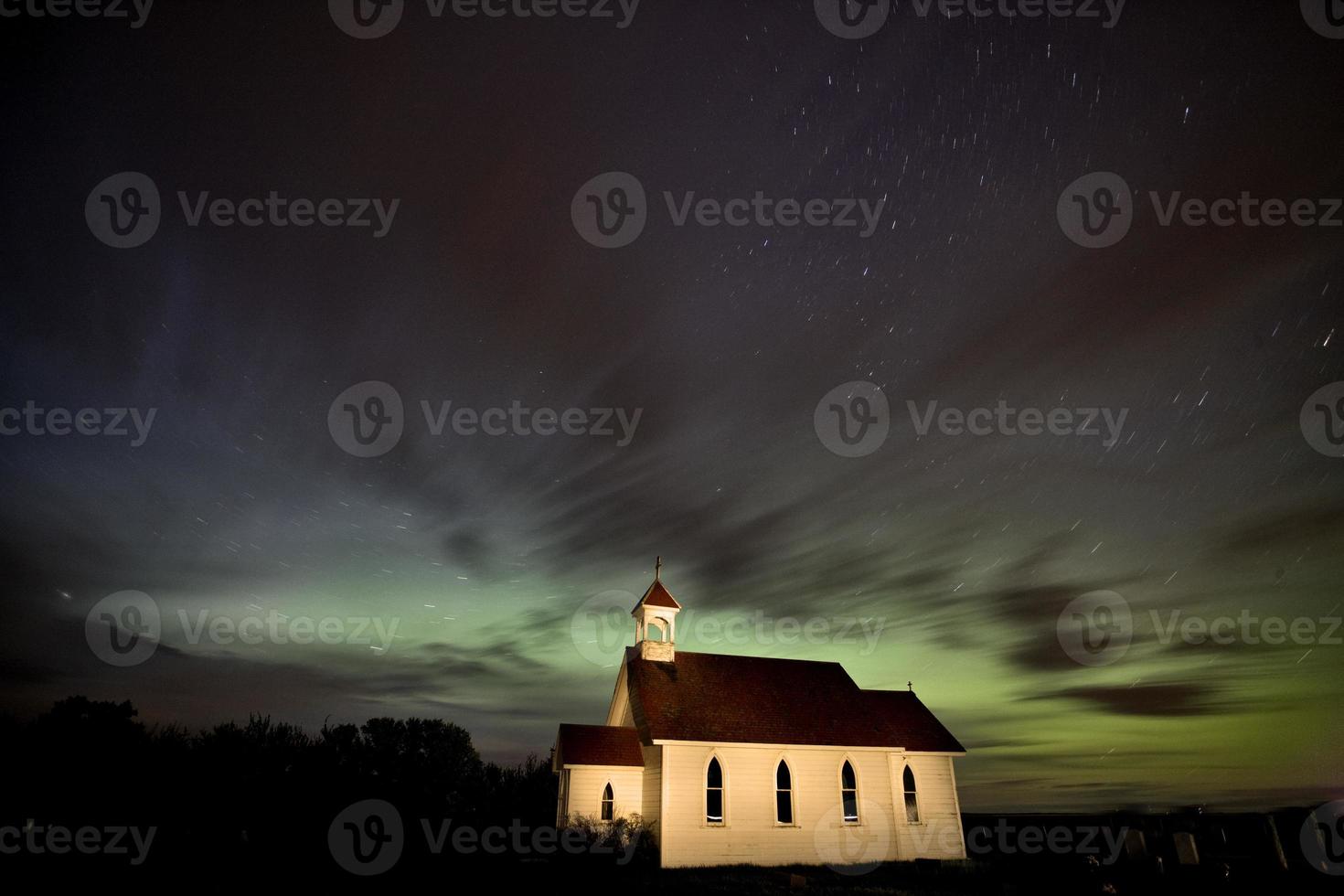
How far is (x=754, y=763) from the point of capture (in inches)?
1081

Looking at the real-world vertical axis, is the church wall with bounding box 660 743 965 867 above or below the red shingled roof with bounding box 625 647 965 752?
below

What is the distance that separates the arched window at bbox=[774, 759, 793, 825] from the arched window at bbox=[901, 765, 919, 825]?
18.8 feet

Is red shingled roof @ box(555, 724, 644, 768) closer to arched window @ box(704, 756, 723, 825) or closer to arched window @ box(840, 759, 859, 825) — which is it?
arched window @ box(704, 756, 723, 825)

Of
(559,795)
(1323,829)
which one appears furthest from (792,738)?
(1323,829)

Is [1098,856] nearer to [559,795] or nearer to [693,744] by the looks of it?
[693,744]

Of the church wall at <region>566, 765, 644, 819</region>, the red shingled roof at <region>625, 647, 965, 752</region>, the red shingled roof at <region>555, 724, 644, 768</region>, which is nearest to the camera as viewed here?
the church wall at <region>566, 765, 644, 819</region>

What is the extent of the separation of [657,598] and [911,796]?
14.3 metres

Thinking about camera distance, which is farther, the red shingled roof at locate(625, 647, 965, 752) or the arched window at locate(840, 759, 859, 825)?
the arched window at locate(840, 759, 859, 825)

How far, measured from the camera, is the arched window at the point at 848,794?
92.9ft

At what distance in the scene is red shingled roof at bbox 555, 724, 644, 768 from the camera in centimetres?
2589

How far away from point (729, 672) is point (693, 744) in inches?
217

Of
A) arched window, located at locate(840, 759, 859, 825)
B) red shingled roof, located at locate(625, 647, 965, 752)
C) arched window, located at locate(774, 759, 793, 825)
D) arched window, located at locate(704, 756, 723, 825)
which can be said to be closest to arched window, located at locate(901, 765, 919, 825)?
red shingled roof, located at locate(625, 647, 965, 752)

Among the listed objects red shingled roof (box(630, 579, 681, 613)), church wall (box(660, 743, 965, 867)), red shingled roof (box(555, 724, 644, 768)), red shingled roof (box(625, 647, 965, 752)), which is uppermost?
red shingled roof (box(630, 579, 681, 613))

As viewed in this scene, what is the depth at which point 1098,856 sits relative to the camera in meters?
18.2
